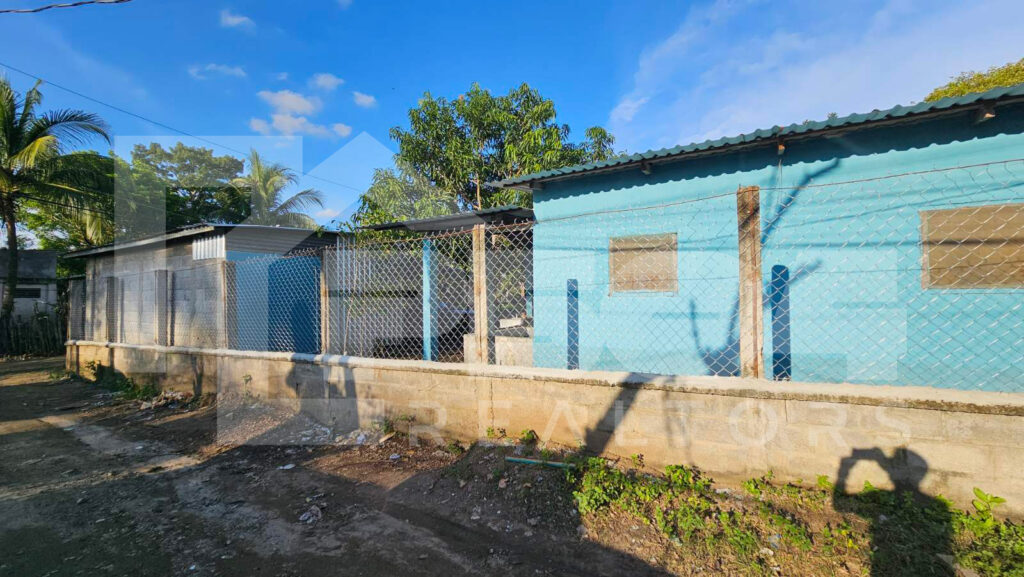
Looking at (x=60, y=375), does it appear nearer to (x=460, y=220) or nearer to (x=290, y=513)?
(x=460, y=220)

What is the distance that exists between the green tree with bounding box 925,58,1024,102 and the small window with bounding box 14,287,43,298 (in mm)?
26217

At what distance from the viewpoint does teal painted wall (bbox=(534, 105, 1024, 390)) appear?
3652 mm

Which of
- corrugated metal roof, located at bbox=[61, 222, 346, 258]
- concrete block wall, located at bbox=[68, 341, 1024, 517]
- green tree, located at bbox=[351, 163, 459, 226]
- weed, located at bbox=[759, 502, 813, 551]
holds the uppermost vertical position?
green tree, located at bbox=[351, 163, 459, 226]

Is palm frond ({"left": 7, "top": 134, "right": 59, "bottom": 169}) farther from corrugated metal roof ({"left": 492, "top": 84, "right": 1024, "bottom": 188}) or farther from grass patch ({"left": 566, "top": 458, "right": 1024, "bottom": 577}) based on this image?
grass patch ({"left": 566, "top": 458, "right": 1024, "bottom": 577})

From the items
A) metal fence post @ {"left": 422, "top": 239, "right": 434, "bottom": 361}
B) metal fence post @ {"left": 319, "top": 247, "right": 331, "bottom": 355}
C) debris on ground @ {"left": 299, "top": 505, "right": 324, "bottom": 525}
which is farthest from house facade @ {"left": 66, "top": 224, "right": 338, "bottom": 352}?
debris on ground @ {"left": 299, "top": 505, "right": 324, "bottom": 525}

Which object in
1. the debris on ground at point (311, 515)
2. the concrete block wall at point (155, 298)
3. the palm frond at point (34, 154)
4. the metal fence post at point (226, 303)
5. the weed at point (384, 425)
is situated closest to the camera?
the debris on ground at point (311, 515)

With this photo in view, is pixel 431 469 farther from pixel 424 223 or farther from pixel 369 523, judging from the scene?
pixel 424 223

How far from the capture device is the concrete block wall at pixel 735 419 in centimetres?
226

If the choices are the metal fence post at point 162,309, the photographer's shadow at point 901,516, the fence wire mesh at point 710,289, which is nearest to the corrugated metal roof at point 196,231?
the metal fence post at point 162,309

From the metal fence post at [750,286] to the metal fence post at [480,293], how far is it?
1.85m

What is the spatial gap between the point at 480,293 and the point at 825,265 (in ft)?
10.3

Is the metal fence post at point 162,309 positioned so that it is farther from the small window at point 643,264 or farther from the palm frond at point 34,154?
the small window at point 643,264

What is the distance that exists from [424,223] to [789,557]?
5.73 meters

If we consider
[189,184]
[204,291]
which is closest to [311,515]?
[204,291]
